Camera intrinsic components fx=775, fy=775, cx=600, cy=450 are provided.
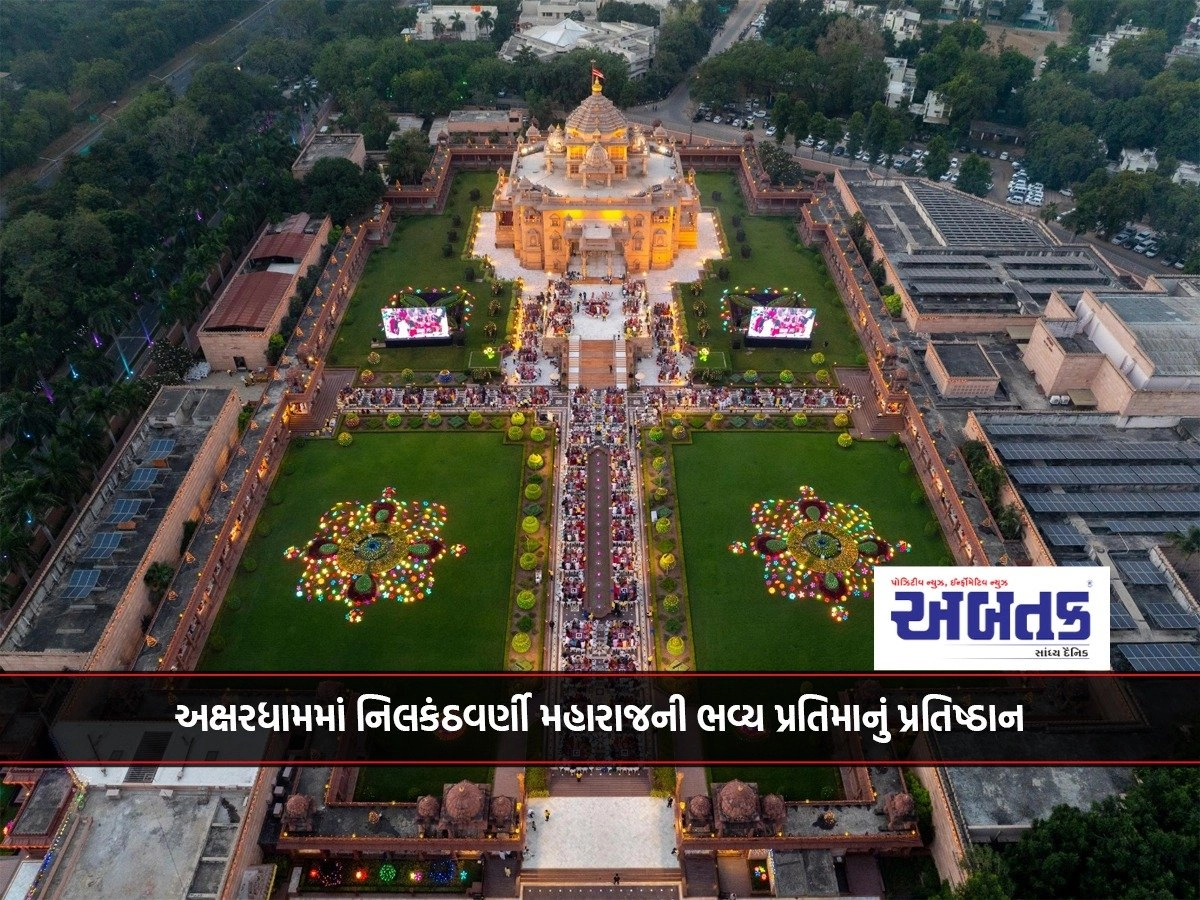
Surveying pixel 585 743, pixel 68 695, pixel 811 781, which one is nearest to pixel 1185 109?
pixel 811 781

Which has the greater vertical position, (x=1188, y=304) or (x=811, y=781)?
(x=1188, y=304)

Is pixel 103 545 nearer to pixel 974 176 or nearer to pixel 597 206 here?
pixel 597 206

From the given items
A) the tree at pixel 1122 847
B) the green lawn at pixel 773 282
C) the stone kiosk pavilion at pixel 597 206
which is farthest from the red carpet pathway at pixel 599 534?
the stone kiosk pavilion at pixel 597 206

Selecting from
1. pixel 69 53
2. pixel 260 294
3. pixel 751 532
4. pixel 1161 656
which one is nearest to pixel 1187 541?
pixel 1161 656

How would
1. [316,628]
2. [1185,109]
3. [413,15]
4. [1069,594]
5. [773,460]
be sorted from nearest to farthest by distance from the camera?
[1069,594], [316,628], [773,460], [1185,109], [413,15]

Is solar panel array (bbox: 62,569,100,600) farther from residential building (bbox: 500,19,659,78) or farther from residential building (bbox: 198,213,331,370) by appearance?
residential building (bbox: 500,19,659,78)

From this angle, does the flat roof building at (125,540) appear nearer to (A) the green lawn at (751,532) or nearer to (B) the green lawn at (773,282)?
(A) the green lawn at (751,532)

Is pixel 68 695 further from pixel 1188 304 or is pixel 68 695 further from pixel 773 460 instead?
pixel 1188 304
